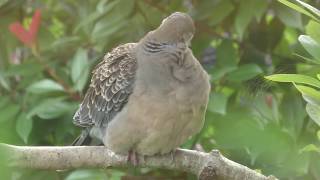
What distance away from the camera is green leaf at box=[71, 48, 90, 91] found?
3.03m

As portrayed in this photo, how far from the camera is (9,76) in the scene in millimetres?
3326

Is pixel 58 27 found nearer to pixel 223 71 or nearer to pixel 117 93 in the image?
pixel 223 71

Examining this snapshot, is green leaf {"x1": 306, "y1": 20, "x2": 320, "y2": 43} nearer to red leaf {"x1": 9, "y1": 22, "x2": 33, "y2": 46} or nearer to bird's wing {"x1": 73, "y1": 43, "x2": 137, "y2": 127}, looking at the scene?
bird's wing {"x1": 73, "y1": 43, "x2": 137, "y2": 127}

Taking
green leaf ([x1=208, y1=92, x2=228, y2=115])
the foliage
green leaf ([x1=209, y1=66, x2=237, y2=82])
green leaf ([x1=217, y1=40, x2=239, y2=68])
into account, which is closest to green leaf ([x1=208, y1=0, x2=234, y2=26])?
green leaf ([x1=217, y1=40, x2=239, y2=68])

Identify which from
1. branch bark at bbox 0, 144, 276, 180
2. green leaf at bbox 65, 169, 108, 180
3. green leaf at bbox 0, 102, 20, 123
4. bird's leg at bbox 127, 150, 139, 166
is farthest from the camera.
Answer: green leaf at bbox 0, 102, 20, 123

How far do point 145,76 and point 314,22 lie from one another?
3.15 ft

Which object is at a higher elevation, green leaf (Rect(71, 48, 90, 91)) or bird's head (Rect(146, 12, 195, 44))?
bird's head (Rect(146, 12, 195, 44))

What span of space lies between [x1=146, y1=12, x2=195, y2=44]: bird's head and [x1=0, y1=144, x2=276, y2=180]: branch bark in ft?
1.17

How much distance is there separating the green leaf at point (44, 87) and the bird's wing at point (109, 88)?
31 cm

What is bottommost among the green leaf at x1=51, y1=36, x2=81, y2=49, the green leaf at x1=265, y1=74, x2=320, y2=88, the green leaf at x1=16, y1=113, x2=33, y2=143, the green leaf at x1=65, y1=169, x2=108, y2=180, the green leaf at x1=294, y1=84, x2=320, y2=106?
the green leaf at x1=65, y1=169, x2=108, y2=180

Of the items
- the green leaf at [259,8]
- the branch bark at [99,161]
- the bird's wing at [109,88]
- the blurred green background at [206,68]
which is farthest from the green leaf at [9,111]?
the green leaf at [259,8]

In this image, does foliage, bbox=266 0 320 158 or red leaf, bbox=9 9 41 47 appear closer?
foliage, bbox=266 0 320 158

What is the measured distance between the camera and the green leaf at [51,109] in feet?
9.85

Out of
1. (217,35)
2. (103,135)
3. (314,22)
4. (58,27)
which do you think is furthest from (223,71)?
(314,22)
